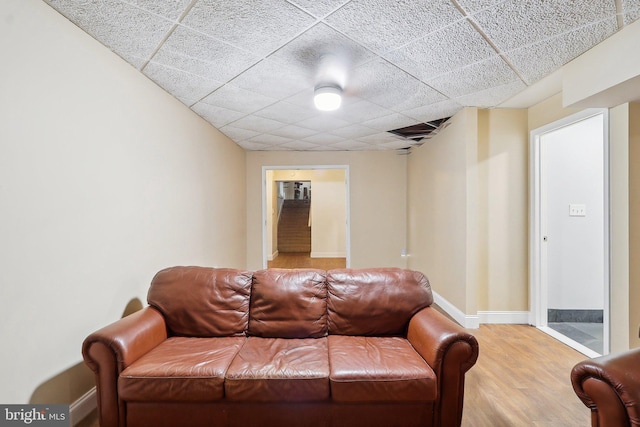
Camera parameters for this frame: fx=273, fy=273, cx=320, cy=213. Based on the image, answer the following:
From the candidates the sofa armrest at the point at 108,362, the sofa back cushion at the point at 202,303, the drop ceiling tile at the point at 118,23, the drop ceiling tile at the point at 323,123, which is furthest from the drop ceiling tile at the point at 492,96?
the sofa armrest at the point at 108,362

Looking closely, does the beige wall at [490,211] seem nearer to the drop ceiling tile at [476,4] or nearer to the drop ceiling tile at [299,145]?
the drop ceiling tile at [476,4]

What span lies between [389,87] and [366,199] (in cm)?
276

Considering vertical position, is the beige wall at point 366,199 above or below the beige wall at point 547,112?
below

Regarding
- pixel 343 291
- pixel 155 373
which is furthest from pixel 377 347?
pixel 155 373

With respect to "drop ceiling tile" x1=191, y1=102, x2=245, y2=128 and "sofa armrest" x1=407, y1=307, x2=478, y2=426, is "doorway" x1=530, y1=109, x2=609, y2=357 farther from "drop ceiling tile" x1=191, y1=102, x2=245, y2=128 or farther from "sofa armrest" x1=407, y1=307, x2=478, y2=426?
"drop ceiling tile" x1=191, y1=102, x2=245, y2=128

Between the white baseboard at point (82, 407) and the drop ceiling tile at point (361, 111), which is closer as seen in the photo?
the white baseboard at point (82, 407)

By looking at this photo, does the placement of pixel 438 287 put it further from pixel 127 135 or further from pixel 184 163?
pixel 127 135

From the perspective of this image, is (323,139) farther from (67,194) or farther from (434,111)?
(67,194)

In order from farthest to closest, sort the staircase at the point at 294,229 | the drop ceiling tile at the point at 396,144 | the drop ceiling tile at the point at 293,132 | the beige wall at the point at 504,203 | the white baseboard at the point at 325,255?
the staircase at the point at 294,229 < the white baseboard at the point at 325,255 < the drop ceiling tile at the point at 396,144 < the drop ceiling tile at the point at 293,132 < the beige wall at the point at 504,203

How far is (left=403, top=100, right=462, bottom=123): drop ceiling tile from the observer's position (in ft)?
9.32

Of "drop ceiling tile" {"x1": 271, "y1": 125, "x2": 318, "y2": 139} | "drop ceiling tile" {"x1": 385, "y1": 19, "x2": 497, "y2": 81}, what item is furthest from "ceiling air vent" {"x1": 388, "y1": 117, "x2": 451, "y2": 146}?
"drop ceiling tile" {"x1": 385, "y1": 19, "x2": 497, "y2": 81}

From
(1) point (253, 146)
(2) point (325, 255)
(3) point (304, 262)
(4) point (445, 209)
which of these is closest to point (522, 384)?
(4) point (445, 209)

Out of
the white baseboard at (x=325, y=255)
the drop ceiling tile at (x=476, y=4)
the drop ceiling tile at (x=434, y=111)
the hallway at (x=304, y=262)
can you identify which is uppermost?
the drop ceiling tile at (x=434, y=111)

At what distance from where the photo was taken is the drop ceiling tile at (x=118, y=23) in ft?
4.71
